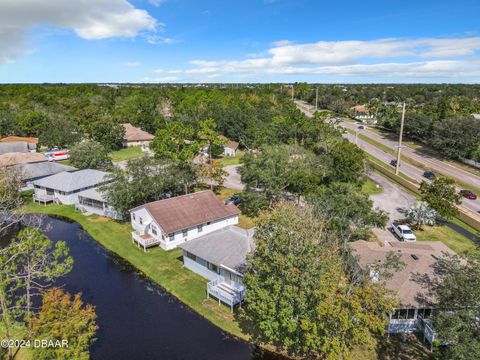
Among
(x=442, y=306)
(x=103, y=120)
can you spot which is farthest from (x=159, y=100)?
(x=442, y=306)

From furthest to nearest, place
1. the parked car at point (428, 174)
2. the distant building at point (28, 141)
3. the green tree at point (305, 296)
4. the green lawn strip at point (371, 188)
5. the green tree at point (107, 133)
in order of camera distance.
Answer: the distant building at point (28, 141) < the green tree at point (107, 133) < the parked car at point (428, 174) < the green lawn strip at point (371, 188) < the green tree at point (305, 296)

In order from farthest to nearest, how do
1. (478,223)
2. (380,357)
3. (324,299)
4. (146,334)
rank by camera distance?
(478,223) → (146,334) → (380,357) → (324,299)

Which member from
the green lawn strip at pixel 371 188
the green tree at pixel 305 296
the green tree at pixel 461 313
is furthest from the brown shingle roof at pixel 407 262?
the green lawn strip at pixel 371 188

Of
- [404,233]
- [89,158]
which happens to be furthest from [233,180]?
[404,233]

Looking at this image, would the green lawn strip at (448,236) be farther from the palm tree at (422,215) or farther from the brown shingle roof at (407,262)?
the brown shingle roof at (407,262)

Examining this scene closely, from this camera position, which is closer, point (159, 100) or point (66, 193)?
point (66, 193)

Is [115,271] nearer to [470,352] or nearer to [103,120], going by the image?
[470,352]

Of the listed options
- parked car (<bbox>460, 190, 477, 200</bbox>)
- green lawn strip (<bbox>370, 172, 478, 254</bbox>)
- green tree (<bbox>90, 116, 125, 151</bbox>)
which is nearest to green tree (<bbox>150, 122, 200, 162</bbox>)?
green tree (<bbox>90, 116, 125, 151</bbox>)
